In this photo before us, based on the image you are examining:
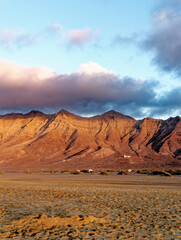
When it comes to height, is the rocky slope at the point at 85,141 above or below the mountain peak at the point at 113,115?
below

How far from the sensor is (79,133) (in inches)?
4751

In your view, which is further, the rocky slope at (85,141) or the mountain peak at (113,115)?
the mountain peak at (113,115)

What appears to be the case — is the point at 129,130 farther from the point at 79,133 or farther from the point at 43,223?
the point at 43,223

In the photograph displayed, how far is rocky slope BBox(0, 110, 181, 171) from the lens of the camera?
9494 centimetres

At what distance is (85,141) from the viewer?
11562 cm

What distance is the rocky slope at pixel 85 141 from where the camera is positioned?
311 feet

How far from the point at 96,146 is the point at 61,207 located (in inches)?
3946

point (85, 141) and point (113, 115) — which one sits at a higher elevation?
point (113, 115)

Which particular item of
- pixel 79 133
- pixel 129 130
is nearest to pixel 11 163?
pixel 79 133

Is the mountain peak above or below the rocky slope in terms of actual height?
above

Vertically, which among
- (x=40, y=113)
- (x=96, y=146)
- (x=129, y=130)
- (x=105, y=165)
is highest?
(x=40, y=113)

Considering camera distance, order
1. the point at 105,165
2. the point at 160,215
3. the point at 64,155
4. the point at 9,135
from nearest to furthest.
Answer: the point at 160,215, the point at 105,165, the point at 64,155, the point at 9,135

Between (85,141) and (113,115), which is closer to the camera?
(85,141)

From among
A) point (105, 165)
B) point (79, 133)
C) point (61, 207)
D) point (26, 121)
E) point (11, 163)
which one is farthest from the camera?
point (26, 121)
